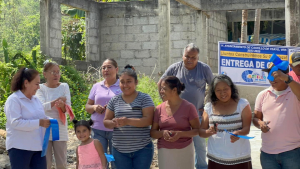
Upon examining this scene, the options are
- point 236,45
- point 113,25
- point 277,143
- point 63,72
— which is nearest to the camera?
point 277,143

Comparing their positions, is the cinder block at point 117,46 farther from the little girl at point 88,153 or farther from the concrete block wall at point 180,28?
the little girl at point 88,153

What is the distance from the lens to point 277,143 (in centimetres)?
395

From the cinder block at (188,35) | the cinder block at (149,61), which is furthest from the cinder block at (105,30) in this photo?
the cinder block at (188,35)

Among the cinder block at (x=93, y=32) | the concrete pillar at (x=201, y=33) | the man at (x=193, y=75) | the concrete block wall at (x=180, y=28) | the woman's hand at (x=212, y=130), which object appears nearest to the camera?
the woman's hand at (x=212, y=130)

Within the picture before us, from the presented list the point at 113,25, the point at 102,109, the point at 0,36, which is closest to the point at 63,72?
the point at 113,25

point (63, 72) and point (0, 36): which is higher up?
point (0, 36)

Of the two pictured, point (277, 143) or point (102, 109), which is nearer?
point (277, 143)

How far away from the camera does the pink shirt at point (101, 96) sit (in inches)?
197

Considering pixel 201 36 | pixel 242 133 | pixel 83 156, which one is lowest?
pixel 83 156

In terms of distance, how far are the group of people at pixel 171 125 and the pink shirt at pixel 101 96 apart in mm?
46

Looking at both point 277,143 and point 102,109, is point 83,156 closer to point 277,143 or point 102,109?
point 102,109

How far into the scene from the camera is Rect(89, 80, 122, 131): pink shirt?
5.01 metres

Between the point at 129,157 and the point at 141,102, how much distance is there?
0.59 meters

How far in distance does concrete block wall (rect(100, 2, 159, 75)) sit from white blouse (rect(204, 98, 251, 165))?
9795mm
